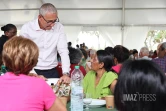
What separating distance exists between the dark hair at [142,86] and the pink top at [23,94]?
52 centimetres

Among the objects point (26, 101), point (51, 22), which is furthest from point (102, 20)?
point (26, 101)

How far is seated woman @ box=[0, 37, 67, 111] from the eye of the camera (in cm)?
129

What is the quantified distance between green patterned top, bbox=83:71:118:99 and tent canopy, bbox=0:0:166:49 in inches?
244

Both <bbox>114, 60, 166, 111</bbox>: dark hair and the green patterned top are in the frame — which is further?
the green patterned top

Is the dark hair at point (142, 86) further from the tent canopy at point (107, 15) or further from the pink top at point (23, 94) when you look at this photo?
the tent canopy at point (107, 15)

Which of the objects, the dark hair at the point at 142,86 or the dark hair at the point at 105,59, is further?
the dark hair at the point at 105,59

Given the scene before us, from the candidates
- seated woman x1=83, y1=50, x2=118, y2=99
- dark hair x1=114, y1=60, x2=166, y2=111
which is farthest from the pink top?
seated woman x1=83, y1=50, x2=118, y2=99

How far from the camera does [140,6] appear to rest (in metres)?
8.55

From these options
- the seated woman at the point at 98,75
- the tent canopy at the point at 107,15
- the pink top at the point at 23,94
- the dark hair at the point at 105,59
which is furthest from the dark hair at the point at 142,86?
the tent canopy at the point at 107,15

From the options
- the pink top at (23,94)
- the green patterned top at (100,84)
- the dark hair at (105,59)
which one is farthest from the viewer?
the dark hair at (105,59)

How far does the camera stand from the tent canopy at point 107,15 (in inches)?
337

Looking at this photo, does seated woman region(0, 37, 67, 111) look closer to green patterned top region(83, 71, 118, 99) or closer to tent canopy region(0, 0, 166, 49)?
green patterned top region(83, 71, 118, 99)

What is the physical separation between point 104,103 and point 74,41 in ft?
25.2

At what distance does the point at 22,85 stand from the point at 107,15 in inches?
305
